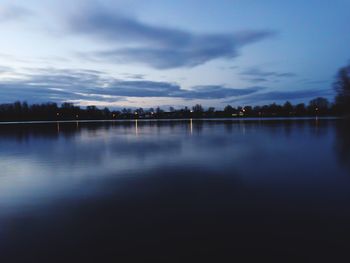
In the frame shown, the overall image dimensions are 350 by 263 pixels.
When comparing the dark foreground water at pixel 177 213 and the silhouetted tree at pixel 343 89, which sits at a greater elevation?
the silhouetted tree at pixel 343 89

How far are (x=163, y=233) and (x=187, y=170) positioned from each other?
6071mm

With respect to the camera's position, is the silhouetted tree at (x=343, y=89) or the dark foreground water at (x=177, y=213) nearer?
the dark foreground water at (x=177, y=213)

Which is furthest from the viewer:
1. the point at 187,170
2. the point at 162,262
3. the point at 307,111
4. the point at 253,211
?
the point at 307,111

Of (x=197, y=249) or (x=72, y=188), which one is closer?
(x=197, y=249)

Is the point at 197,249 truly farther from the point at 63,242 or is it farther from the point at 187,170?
the point at 187,170

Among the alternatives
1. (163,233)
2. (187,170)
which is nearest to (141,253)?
(163,233)

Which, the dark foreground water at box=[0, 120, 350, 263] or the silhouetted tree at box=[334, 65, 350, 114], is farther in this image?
the silhouetted tree at box=[334, 65, 350, 114]

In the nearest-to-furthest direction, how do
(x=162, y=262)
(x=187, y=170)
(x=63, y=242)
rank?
(x=162, y=262) < (x=63, y=242) < (x=187, y=170)

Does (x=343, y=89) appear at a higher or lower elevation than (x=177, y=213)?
higher

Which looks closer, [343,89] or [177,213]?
[177,213]

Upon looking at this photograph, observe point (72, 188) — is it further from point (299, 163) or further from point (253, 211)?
point (299, 163)

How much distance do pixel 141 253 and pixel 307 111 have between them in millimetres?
162894

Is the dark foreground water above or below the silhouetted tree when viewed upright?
below

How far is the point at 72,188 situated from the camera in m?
9.01
